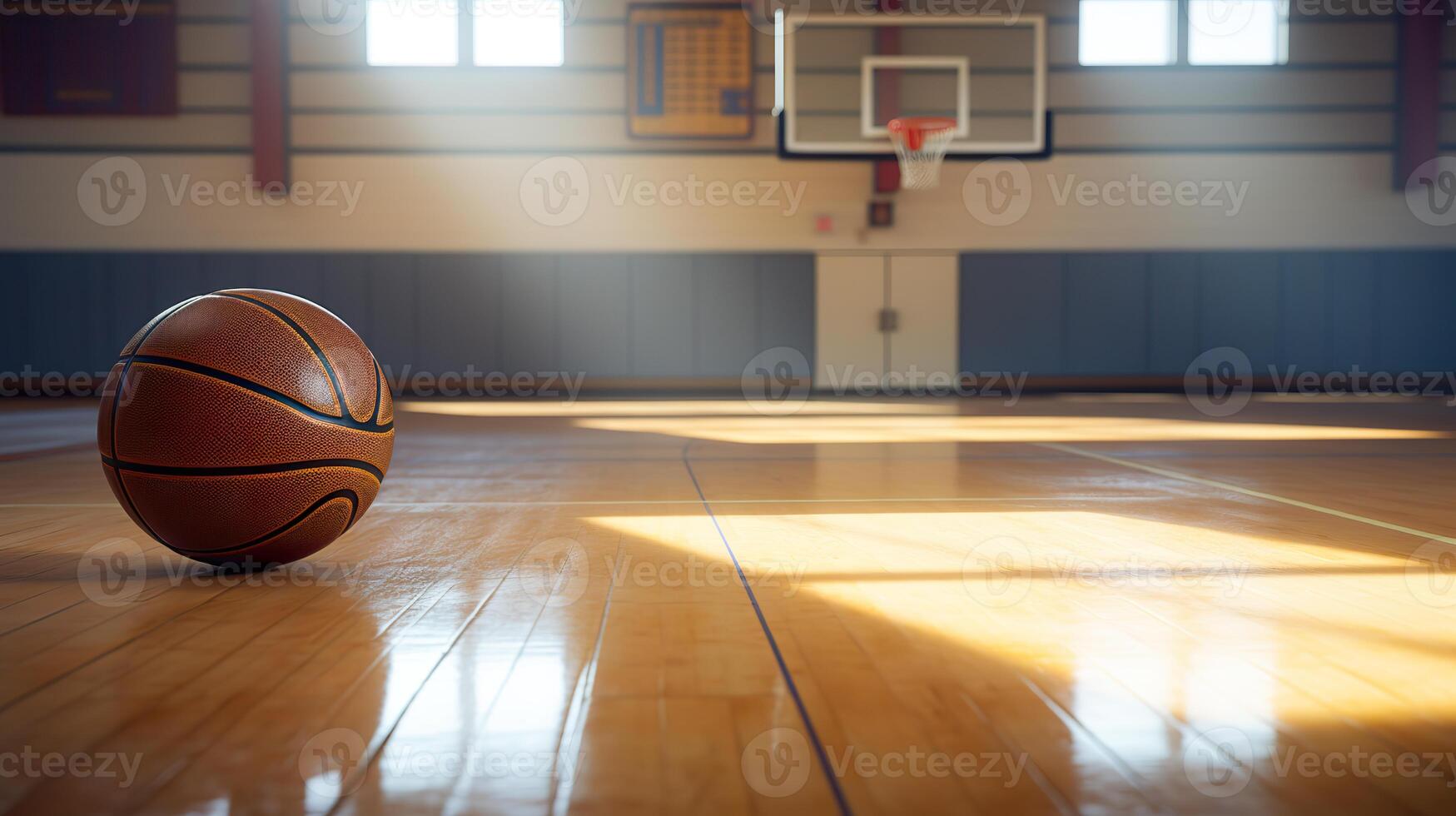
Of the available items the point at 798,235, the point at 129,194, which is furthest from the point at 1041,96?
the point at 129,194

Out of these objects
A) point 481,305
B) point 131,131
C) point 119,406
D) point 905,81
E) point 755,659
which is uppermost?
point 905,81

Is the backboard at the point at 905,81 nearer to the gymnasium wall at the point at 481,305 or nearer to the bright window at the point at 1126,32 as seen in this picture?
the bright window at the point at 1126,32

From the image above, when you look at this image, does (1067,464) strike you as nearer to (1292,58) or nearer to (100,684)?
(100,684)

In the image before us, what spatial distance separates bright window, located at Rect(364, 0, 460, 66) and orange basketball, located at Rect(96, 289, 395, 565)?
9.52 metres

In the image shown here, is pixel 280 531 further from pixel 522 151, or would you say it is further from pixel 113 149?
pixel 113 149

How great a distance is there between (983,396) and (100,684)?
1028 centimetres

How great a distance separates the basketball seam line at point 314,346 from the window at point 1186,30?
1073cm

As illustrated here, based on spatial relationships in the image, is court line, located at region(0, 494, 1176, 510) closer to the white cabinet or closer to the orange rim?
the orange rim

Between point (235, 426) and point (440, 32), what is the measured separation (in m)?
9.87

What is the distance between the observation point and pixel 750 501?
346 cm

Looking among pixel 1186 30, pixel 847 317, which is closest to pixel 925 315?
pixel 847 317

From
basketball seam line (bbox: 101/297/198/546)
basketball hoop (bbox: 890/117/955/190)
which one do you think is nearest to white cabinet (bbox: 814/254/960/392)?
basketball hoop (bbox: 890/117/955/190)

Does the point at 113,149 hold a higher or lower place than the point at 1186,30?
lower

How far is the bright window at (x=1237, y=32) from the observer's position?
11.2 m
